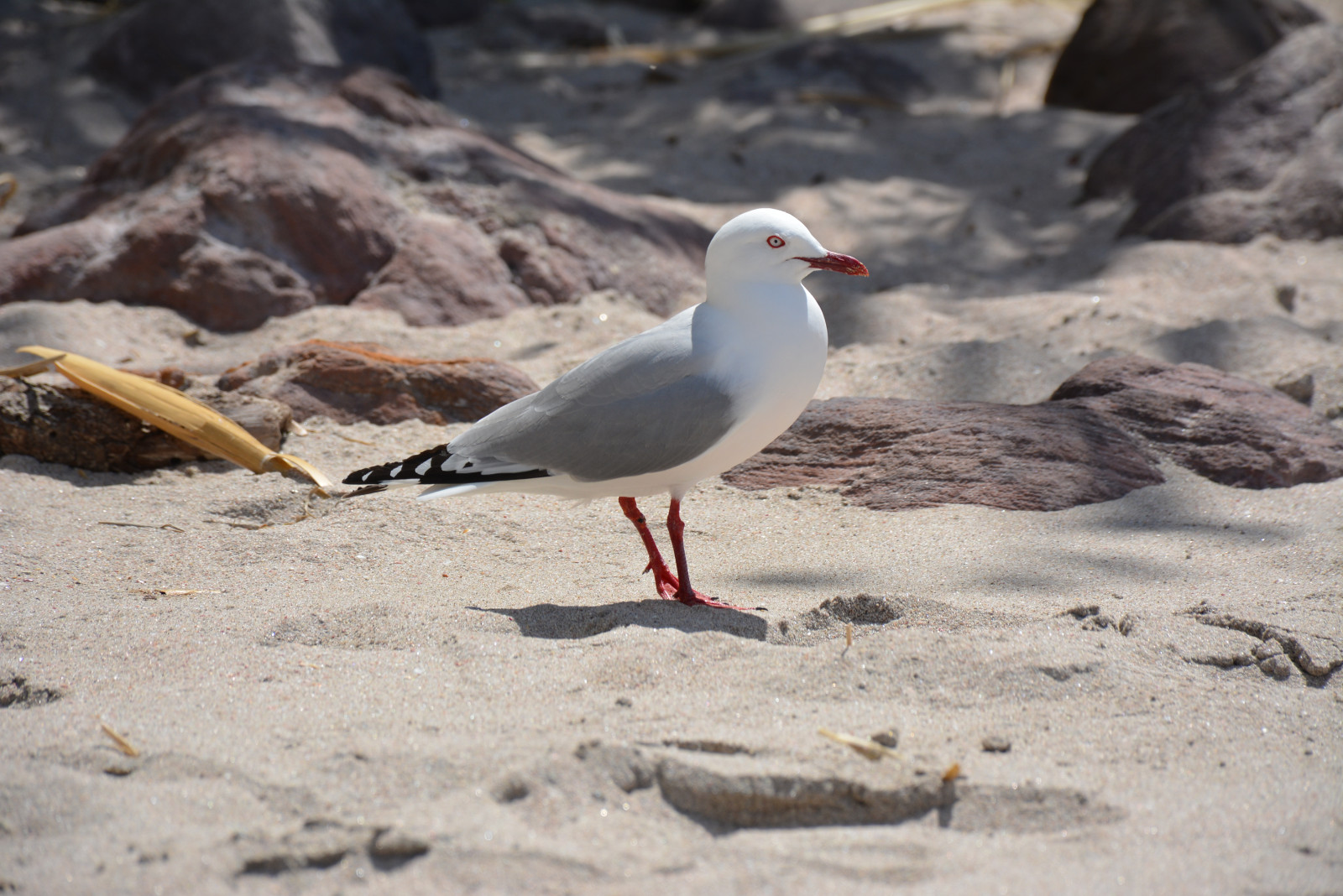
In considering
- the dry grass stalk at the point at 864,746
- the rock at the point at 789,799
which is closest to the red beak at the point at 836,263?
the dry grass stalk at the point at 864,746

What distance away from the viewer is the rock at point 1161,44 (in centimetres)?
829

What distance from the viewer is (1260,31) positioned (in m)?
8.32

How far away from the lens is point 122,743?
7.04ft

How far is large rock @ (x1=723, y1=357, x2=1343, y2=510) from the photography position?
3.82 metres

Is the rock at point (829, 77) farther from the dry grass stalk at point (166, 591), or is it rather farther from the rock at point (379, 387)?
the dry grass stalk at point (166, 591)

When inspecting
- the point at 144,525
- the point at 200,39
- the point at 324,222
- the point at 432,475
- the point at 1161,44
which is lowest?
the point at 144,525

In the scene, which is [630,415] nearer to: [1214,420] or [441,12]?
[1214,420]

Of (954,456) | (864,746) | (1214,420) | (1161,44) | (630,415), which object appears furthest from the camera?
(1161,44)

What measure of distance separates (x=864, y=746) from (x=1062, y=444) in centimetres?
214

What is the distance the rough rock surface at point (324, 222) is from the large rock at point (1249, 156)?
107 inches

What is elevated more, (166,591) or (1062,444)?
(1062,444)

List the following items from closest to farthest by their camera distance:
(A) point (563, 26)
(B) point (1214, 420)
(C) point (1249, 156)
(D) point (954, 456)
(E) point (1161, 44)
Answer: (D) point (954, 456) → (B) point (1214, 420) → (C) point (1249, 156) → (E) point (1161, 44) → (A) point (563, 26)

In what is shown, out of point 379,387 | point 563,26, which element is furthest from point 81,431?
point 563,26

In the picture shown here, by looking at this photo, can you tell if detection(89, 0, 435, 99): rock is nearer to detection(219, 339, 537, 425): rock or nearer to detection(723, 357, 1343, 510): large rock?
detection(219, 339, 537, 425): rock
